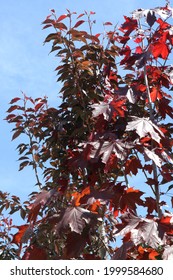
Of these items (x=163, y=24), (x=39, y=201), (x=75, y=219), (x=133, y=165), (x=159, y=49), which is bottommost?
(x=75, y=219)

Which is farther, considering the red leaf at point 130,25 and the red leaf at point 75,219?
the red leaf at point 130,25

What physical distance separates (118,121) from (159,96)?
0.37 meters

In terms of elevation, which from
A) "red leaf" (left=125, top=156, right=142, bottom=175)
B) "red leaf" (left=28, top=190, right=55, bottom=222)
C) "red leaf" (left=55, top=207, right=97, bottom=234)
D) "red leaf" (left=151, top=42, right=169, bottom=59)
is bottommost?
"red leaf" (left=55, top=207, right=97, bottom=234)

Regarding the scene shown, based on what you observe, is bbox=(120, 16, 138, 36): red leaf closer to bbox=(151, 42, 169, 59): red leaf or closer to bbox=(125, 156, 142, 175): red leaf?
bbox=(151, 42, 169, 59): red leaf

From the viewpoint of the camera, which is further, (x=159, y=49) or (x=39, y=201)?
(x=159, y=49)

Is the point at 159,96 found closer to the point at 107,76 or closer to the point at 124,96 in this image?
the point at 124,96

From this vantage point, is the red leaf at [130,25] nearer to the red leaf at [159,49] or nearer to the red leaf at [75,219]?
the red leaf at [159,49]

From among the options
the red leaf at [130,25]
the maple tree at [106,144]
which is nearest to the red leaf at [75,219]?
the maple tree at [106,144]

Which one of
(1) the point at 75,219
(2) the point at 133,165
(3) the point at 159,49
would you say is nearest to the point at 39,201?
(1) the point at 75,219

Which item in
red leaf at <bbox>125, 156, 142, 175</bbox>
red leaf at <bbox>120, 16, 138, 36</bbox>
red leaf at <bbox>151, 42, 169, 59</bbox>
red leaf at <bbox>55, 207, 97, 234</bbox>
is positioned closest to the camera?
red leaf at <bbox>55, 207, 97, 234</bbox>

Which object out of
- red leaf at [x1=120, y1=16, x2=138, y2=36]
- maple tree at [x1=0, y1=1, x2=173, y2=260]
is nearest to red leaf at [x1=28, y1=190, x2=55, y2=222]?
maple tree at [x1=0, y1=1, x2=173, y2=260]

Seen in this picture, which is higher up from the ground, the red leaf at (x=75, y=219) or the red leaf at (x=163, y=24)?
the red leaf at (x=163, y=24)

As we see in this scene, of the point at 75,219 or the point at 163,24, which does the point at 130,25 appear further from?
the point at 75,219
